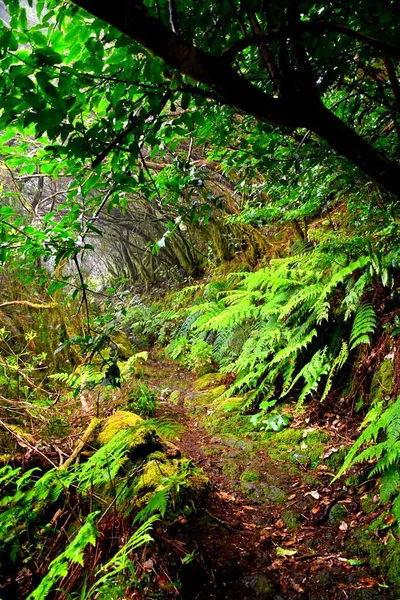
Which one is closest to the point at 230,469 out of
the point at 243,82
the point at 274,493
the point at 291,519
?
the point at 274,493

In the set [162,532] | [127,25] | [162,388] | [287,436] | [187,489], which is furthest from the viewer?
[162,388]

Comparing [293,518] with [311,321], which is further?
[311,321]

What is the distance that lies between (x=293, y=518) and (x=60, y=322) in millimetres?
4165

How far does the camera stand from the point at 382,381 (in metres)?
3.09

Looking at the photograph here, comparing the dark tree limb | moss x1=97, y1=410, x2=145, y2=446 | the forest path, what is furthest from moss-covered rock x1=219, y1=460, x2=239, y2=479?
the dark tree limb

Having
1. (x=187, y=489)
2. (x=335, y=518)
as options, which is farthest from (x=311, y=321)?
(x=187, y=489)

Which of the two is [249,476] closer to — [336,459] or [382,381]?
[336,459]

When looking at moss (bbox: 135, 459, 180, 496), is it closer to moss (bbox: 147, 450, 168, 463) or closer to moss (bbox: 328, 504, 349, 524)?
moss (bbox: 147, 450, 168, 463)

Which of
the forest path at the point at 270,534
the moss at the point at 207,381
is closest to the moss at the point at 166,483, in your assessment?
the forest path at the point at 270,534

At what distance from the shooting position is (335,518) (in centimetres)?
236

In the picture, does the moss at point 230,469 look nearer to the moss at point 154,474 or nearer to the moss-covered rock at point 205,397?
the moss at point 154,474

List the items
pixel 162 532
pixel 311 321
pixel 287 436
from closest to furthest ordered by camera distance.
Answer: pixel 162 532, pixel 287 436, pixel 311 321

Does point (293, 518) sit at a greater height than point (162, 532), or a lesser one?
lesser

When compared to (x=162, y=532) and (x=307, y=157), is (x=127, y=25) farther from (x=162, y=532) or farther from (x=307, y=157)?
(x=162, y=532)
